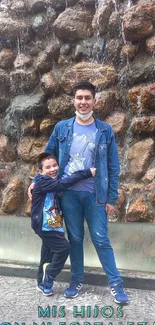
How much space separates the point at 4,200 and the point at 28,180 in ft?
1.41

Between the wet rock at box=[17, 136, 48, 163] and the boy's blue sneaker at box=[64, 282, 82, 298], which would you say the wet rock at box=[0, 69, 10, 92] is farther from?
the boy's blue sneaker at box=[64, 282, 82, 298]

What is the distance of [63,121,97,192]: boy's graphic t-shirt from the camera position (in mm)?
3127

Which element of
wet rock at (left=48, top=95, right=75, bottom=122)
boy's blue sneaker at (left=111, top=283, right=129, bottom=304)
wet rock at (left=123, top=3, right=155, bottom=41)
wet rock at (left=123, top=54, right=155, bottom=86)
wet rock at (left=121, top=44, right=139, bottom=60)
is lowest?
boy's blue sneaker at (left=111, top=283, right=129, bottom=304)

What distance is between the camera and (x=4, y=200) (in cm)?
474

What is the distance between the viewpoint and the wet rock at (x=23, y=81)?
5.94 meters

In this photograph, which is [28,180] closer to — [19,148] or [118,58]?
[19,148]

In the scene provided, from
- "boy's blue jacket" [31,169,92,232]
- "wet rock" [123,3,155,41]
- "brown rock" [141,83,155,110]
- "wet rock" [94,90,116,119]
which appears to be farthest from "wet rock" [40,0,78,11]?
"boy's blue jacket" [31,169,92,232]

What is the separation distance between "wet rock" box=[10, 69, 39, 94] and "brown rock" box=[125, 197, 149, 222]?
2.77 metres

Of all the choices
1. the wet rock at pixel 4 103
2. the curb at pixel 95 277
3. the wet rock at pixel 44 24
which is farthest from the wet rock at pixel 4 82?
the curb at pixel 95 277

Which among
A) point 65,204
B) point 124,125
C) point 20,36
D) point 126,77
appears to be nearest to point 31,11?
point 20,36

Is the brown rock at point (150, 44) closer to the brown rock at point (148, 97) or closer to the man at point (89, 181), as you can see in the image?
the brown rock at point (148, 97)

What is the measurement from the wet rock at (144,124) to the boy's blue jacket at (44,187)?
206cm

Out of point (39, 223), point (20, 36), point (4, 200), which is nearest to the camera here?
point (39, 223)

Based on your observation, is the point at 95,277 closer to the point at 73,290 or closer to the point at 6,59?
the point at 73,290
